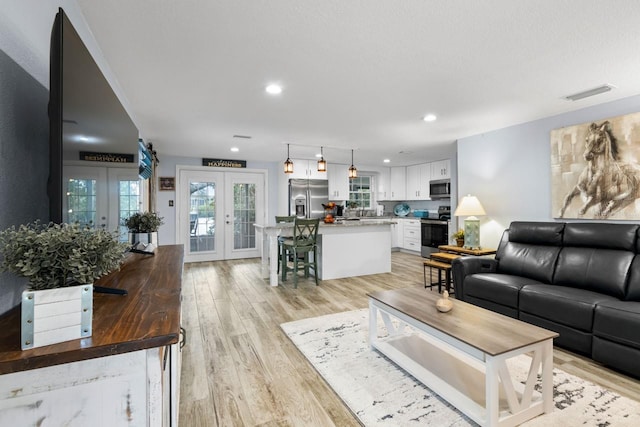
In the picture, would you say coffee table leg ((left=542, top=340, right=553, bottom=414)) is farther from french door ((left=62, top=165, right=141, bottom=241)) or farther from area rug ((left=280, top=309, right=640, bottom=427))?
french door ((left=62, top=165, right=141, bottom=241))

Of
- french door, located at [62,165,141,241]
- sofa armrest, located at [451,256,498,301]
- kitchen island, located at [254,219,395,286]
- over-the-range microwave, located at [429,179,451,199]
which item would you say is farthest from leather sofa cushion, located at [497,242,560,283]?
french door, located at [62,165,141,241]

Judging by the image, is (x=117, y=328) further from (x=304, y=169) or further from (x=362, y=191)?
(x=362, y=191)

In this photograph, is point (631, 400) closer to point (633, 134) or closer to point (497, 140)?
point (633, 134)

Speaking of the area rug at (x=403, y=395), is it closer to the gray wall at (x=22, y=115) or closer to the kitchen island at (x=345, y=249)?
the gray wall at (x=22, y=115)

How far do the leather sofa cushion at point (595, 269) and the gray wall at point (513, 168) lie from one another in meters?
0.97

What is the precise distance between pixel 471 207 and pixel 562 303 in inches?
81.9

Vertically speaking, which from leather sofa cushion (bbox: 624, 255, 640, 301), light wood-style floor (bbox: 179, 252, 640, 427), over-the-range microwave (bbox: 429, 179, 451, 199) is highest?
over-the-range microwave (bbox: 429, 179, 451, 199)

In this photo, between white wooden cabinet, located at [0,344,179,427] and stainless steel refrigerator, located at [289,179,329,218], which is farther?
stainless steel refrigerator, located at [289,179,329,218]

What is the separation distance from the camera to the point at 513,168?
14.0 ft

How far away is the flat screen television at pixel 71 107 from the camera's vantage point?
39.8 inches

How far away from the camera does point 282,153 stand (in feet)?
20.5

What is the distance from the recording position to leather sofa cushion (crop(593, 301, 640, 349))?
6.93ft

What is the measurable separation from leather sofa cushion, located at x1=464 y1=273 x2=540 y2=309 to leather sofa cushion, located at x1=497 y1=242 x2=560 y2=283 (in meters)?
0.10

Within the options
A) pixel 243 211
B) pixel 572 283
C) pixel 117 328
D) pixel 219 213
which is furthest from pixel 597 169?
pixel 219 213
